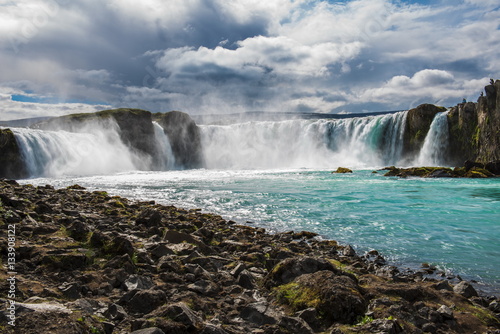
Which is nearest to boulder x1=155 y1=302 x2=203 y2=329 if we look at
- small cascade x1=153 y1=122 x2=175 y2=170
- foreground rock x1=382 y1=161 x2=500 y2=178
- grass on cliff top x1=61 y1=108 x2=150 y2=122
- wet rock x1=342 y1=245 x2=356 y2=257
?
wet rock x1=342 y1=245 x2=356 y2=257

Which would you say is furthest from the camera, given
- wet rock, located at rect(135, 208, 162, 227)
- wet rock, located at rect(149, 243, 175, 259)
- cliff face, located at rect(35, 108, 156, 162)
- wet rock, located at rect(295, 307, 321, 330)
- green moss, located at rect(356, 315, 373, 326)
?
cliff face, located at rect(35, 108, 156, 162)

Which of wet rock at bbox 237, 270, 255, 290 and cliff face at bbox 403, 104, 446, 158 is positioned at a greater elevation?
cliff face at bbox 403, 104, 446, 158

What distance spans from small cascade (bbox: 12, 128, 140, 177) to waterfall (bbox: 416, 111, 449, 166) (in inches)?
2456

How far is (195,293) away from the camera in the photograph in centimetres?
568

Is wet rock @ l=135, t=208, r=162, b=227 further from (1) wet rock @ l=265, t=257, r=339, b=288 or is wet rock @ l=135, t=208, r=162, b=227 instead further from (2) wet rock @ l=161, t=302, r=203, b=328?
(2) wet rock @ l=161, t=302, r=203, b=328

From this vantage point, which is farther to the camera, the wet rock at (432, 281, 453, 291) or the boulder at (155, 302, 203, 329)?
the wet rock at (432, 281, 453, 291)

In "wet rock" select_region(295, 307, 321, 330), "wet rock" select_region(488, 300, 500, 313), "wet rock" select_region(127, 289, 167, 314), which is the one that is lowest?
"wet rock" select_region(488, 300, 500, 313)

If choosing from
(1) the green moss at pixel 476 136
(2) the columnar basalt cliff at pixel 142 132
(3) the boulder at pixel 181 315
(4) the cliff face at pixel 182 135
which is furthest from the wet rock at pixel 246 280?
(4) the cliff face at pixel 182 135

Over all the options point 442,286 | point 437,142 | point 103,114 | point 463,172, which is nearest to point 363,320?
point 442,286

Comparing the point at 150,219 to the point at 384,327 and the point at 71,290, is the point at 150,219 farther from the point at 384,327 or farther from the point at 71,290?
the point at 384,327

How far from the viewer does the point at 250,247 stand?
33.1 ft

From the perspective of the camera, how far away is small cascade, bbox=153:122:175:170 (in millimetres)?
82188

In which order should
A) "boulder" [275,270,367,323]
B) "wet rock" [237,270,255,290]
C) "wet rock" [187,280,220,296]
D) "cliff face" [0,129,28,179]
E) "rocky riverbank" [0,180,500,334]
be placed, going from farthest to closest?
1. "cliff face" [0,129,28,179]
2. "wet rock" [237,270,255,290]
3. "wet rock" [187,280,220,296]
4. "boulder" [275,270,367,323]
5. "rocky riverbank" [0,180,500,334]

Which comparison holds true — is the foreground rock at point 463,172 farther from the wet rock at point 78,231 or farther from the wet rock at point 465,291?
the wet rock at point 78,231
